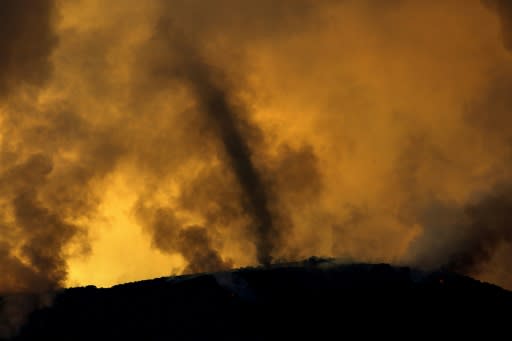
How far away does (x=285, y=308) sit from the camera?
76.9m

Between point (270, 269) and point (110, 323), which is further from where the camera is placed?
point (270, 269)

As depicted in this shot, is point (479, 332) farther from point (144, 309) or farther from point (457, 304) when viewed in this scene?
point (144, 309)

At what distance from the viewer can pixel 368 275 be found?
259 feet

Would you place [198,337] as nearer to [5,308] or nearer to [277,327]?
[277,327]

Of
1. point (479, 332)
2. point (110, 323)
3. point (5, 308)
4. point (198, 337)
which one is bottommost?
point (479, 332)

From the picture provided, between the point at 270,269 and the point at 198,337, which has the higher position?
the point at 270,269

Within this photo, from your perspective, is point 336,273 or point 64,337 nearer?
point 64,337

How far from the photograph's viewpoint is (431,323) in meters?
74.6

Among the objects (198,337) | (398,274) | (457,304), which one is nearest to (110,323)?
(198,337)

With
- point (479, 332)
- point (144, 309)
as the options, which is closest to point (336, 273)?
point (479, 332)

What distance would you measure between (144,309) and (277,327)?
14.9 m

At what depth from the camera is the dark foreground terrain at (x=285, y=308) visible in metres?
72.1

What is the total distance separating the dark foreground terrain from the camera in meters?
72.1

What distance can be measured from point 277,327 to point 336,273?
1044 centimetres
